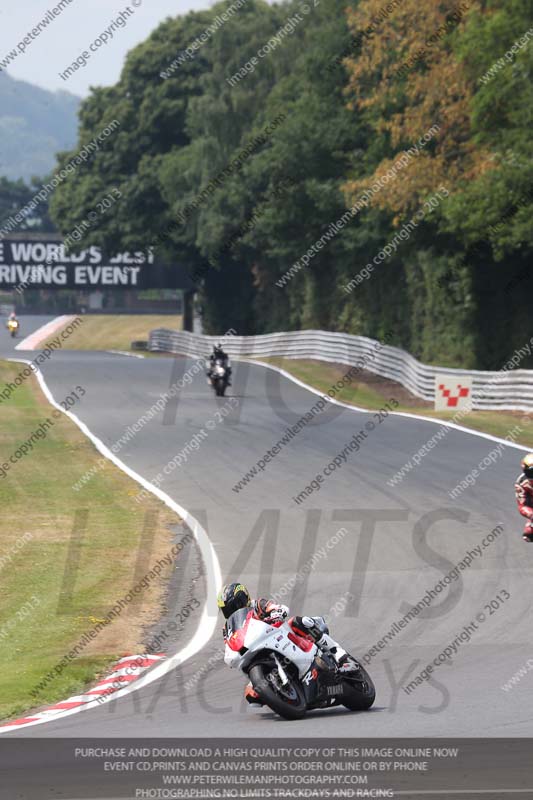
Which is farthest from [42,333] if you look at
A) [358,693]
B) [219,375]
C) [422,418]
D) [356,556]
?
[358,693]

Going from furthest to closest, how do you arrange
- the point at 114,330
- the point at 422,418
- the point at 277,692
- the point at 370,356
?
1. the point at 114,330
2. the point at 370,356
3. the point at 422,418
4. the point at 277,692

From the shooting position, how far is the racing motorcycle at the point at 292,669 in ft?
29.5

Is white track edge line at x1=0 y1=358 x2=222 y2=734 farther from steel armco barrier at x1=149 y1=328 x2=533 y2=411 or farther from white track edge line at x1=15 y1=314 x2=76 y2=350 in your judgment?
white track edge line at x1=15 y1=314 x2=76 y2=350

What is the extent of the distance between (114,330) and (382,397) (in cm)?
5417

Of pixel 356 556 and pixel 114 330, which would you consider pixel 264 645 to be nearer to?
pixel 356 556

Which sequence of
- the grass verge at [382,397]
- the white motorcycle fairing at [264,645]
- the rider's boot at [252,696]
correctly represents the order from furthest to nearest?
the grass verge at [382,397], the white motorcycle fairing at [264,645], the rider's boot at [252,696]

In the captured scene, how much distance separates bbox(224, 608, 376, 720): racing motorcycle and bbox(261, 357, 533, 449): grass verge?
615 inches

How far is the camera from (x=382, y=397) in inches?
1516

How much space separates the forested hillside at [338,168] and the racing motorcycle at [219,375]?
26.6 ft

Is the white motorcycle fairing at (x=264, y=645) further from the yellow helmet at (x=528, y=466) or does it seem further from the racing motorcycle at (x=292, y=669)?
the yellow helmet at (x=528, y=466)

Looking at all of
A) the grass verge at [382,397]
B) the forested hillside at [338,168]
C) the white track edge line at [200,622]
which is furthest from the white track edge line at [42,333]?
the white track edge line at [200,622]

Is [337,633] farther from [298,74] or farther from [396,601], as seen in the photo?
[298,74]

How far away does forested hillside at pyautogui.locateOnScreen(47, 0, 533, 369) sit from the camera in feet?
121

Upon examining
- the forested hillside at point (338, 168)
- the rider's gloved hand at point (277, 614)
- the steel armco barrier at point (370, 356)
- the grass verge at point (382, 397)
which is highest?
the forested hillside at point (338, 168)
